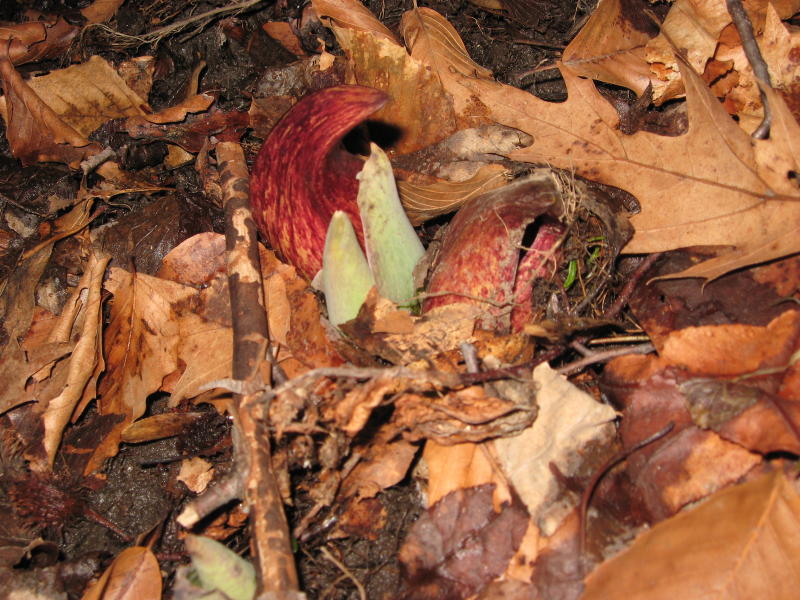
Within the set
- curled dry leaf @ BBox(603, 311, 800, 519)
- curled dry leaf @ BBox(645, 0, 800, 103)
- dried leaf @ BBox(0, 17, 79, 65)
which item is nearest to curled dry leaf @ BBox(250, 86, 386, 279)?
curled dry leaf @ BBox(603, 311, 800, 519)

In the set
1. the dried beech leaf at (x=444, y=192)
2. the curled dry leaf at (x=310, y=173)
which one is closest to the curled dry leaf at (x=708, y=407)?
the dried beech leaf at (x=444, y=192)

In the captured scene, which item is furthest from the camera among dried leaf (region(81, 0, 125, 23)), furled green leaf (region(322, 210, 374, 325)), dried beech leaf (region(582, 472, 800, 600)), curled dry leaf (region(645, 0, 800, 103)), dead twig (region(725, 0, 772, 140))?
dried leaf (region(81, 0, 125, 23))

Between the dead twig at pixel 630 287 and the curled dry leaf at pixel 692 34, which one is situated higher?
the curled dry leaf at pixel 692 34

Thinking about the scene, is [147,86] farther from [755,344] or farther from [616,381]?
[755,344]

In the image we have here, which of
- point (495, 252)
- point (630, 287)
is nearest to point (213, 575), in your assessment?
point (495, 252)

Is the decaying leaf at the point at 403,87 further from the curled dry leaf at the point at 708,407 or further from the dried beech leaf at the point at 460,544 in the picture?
the dried beech leaf at the point at 460,544

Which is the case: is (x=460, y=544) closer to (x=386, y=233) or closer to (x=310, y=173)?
(x=386, y=233)

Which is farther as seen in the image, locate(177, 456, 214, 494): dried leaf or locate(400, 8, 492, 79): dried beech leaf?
locate(400, 8, 492, 79): dried beech leaf

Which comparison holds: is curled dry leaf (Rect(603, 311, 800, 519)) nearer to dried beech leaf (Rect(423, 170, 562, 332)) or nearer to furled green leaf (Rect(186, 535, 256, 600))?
dried beech leaf (Rect(423, 170, 562, 332))
